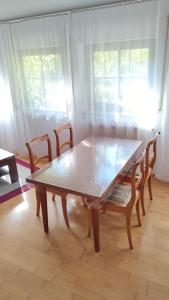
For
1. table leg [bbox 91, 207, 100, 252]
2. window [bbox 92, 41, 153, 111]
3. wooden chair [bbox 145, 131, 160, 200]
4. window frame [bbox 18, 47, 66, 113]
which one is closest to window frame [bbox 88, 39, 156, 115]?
window [bbox 92, 41, 153, 111]

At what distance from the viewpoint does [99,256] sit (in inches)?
77.1

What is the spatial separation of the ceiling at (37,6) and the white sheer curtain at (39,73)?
0.13m

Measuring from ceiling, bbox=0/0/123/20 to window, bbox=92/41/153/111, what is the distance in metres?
0.50

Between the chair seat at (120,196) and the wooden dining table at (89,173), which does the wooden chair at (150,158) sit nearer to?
the wooden dining table at (89,173)

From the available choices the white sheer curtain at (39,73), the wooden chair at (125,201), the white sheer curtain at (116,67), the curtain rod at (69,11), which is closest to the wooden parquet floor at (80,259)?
the wooden chair at (125,201)

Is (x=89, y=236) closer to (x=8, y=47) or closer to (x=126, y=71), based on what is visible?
(x=126, y=71)

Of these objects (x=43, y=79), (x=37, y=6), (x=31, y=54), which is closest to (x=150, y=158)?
(x=43, y=79)

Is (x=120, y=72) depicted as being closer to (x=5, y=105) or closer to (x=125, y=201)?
(x=125, y=201)

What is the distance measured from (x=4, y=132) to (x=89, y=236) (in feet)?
9.39

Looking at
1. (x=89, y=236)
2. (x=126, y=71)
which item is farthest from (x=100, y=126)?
(x=89, y=236)

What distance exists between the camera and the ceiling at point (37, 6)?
2.58 m

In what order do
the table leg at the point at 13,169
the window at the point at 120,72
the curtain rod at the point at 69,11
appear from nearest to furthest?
the curtain rod at the point at 69,11, the window at the point at 120,72, the table leg at the point at 13,169

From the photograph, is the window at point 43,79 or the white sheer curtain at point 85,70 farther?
the window at point 43,79


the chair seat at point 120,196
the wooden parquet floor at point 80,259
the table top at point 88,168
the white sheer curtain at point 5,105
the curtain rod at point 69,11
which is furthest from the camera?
the white sheer curtain at point 5,105
